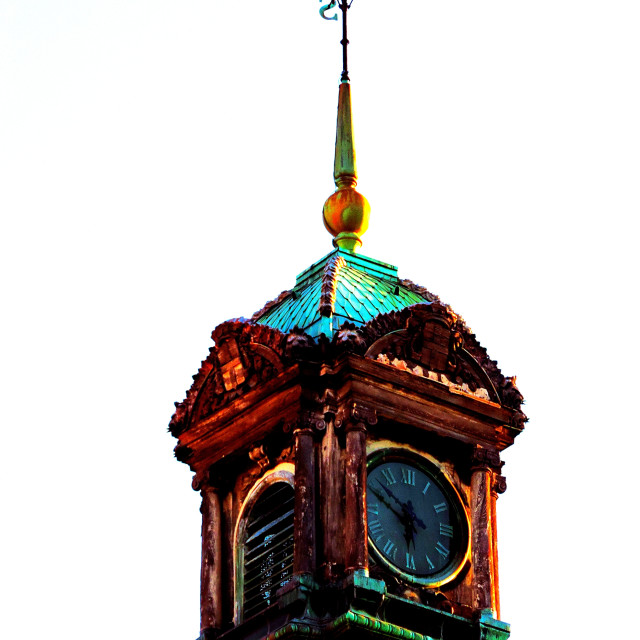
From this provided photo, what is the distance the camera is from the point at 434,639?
126 feet

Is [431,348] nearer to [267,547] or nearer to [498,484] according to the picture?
[498,484]

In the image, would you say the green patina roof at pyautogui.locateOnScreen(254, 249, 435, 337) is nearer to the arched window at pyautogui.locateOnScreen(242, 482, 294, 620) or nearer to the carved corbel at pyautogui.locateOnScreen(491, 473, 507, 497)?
the arched window at pyautogui.locateOnScreen(242, 482, 294, 620)

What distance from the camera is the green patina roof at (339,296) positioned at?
40625 mm

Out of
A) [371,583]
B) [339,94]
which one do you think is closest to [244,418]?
[371,583]

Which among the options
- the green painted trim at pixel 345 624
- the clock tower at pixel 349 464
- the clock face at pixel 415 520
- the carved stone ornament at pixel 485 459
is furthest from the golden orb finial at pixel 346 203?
the green painted trim at pixel 345 624

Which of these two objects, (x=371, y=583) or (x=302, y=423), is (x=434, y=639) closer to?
(x=371, y=583)

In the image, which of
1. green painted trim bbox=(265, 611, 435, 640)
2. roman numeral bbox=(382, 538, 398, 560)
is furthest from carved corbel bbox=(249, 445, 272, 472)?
green painted trim bbox=(265, 611, 435, 640)

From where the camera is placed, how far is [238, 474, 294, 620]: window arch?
130ft

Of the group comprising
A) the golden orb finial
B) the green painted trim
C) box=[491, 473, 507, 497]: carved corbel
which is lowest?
the green painted trim

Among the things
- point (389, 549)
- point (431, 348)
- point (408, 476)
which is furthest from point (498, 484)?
point (389, 549)

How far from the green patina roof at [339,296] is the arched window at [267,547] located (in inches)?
106

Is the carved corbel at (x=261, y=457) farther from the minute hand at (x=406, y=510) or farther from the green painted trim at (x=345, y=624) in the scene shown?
the green painted trim at (x=345, y=624)

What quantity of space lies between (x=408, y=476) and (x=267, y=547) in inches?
97.0

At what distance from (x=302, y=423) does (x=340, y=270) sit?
129 inches
